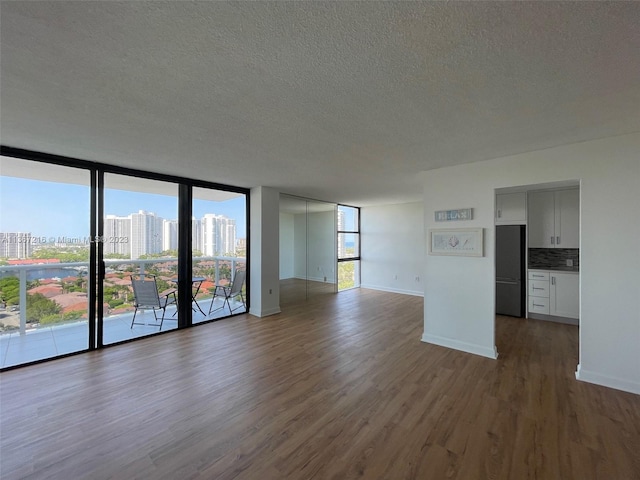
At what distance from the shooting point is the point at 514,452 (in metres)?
1.82

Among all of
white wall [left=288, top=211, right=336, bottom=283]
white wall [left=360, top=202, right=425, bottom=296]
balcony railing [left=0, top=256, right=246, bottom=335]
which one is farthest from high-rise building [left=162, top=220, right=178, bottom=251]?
white wall [left=360, top=202, right=425, bottom=296]

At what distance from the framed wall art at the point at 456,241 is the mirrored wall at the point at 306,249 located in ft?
11.2

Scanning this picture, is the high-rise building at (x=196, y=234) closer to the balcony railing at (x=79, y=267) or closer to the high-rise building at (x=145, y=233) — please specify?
the balcony railing at (x=79, y=267)

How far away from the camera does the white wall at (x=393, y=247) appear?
7.11m

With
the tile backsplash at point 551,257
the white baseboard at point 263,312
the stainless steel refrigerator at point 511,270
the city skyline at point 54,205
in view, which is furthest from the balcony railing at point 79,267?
the tile backsplash at point 551,257

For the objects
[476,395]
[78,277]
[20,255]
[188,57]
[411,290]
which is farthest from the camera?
[411,290]

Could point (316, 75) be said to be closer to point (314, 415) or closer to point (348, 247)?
point (314, 415)

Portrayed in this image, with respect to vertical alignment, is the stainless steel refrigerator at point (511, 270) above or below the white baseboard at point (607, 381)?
above

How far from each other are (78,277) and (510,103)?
16.4 ft

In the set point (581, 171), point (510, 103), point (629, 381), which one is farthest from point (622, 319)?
point (510, 103)

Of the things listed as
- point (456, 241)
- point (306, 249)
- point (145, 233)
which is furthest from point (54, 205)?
point (456, 241)

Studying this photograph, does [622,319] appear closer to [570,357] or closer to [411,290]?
[570,357]

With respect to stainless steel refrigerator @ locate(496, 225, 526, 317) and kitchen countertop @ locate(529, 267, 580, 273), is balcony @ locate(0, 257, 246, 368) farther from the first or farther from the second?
kitchen countertop @ locate(529, 267, 580, 273)

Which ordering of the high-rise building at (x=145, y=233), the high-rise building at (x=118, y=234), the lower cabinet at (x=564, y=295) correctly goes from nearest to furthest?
the high-rise building at (x=118, y=234) < the high-rise building at (x=145, y=233) < the lower cabinet at (x=564, y=295)
